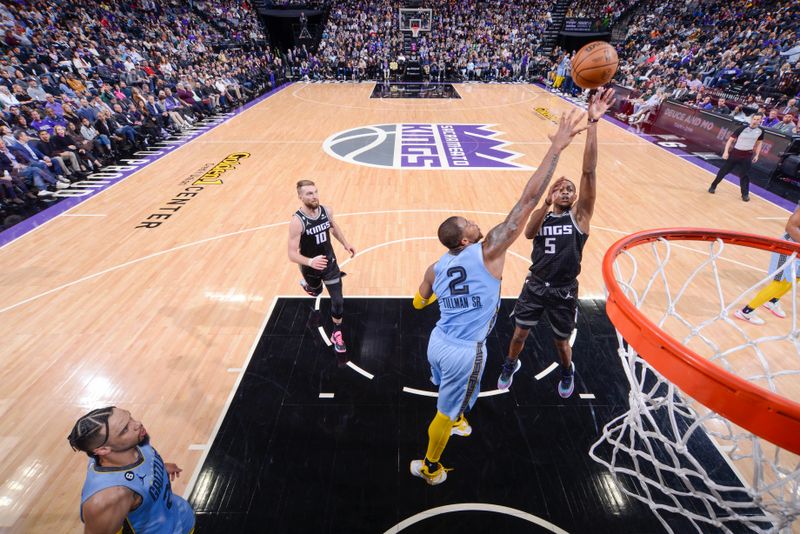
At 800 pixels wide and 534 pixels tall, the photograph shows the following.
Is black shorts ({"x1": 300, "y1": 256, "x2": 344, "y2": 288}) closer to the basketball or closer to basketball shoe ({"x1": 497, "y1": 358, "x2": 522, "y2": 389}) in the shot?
basketball shoe ({"x1": 497, "y1": 358, "x2": 522, "y2": 389})

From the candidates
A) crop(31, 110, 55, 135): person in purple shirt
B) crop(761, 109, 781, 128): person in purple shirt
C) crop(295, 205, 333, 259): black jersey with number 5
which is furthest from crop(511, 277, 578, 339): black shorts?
crop(31, 110, 55, 135): person in purple shirt

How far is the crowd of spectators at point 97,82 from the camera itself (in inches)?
343

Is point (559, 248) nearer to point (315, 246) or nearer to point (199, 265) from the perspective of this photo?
point (315, 246)

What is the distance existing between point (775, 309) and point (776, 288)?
28.0 inches

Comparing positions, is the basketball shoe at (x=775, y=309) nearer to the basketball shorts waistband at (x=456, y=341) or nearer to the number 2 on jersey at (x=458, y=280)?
the basketball shorts waistband at (x=456, y=341)

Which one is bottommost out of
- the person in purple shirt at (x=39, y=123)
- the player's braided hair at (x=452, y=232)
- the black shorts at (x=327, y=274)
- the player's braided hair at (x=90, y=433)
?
the black shorts at (x=327, y=274)

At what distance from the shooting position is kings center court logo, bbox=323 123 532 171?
396 inches

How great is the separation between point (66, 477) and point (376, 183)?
22.8 feet

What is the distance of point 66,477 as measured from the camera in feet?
10.7

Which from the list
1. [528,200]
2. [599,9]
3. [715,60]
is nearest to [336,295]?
[528,200]

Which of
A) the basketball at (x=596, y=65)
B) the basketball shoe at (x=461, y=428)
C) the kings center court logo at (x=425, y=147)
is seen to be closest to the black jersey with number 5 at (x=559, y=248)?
the basketball shoe at (x=461, y=428)

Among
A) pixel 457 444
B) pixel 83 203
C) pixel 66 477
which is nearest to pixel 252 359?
pixel 66 477

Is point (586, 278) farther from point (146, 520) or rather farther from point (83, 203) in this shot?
point (83, 203)

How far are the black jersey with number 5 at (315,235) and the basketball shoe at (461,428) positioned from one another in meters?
2.01
